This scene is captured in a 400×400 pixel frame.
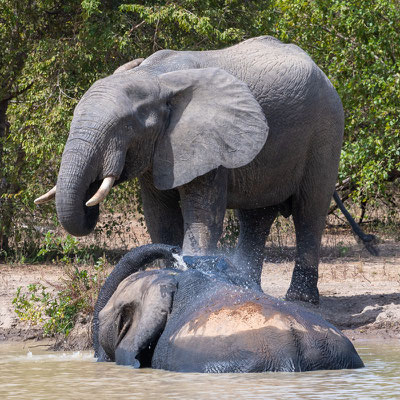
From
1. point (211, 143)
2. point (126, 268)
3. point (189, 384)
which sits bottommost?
point (189, 384)

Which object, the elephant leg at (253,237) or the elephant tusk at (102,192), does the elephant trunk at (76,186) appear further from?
the elephant leg at (253,237)

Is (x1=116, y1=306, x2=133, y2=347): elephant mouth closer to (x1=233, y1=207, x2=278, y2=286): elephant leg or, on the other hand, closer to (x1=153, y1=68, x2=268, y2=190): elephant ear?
(x1=153, y1=68, x2=268, y2=190): elephant ear

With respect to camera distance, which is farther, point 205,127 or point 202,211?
point 205,127

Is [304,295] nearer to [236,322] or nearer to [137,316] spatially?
[137,316]

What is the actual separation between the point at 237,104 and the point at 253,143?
1.13 feet

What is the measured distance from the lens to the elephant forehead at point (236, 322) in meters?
5.65

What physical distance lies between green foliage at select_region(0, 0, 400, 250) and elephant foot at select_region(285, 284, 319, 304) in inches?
151

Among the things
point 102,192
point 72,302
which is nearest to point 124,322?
point 102,192

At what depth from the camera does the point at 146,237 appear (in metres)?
16.2

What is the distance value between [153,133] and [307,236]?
2.34m

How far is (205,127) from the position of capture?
8.16 metres

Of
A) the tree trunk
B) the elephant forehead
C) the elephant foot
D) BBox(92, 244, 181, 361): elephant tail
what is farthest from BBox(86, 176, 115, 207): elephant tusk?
the tree trunk

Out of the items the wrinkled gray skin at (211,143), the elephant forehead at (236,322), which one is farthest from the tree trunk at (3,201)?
the elephant forehead at (236,322)

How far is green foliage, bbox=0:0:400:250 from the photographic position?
40.3 ft
